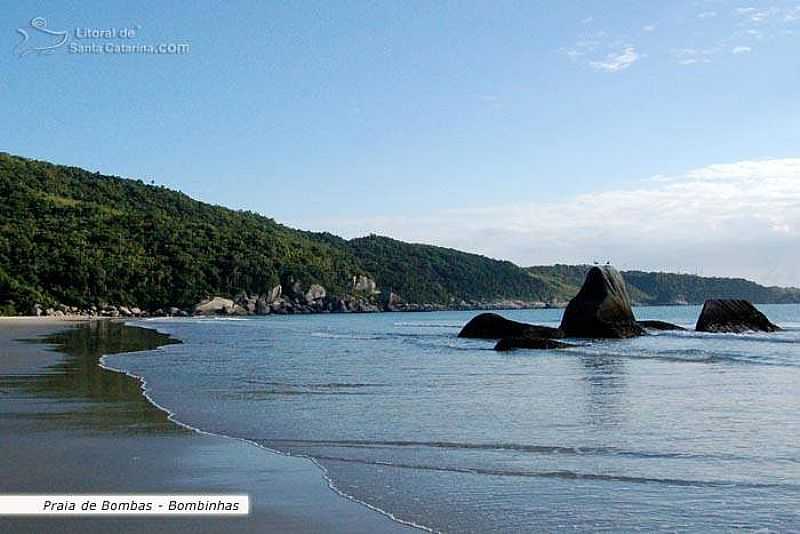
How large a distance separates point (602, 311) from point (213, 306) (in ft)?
359

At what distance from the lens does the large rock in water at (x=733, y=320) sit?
4378 centimetres

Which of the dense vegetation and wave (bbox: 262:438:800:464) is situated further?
the dense vegetation

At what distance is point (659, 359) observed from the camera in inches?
1035

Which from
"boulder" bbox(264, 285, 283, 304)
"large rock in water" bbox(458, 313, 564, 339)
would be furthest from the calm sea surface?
"boulder" bbox(264, 285, 283, 304)

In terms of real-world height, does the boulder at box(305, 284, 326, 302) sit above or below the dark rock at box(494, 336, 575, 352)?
above

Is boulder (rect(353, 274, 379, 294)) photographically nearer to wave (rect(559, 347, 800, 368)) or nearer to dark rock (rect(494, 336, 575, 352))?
dark rock (rect(494, 336, 575, 352))

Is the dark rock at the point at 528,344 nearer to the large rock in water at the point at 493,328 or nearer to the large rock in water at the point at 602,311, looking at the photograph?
the large rock in water at the point at 493,328

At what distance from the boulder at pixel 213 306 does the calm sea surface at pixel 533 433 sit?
383 feet

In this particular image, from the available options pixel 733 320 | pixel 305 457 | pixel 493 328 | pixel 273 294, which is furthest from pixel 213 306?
pixel 305 457

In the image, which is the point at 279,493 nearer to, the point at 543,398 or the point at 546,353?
the point at 543,398

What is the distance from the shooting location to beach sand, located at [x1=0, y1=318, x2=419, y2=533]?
22.5ft

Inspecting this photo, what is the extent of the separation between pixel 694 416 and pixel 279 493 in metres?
7.68

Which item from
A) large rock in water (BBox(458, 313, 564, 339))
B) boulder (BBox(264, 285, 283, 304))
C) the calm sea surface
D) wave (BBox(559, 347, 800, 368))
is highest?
boulder (BBox(264, 285, 283, 304))

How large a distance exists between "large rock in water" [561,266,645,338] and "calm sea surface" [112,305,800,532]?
14258 millimetres
